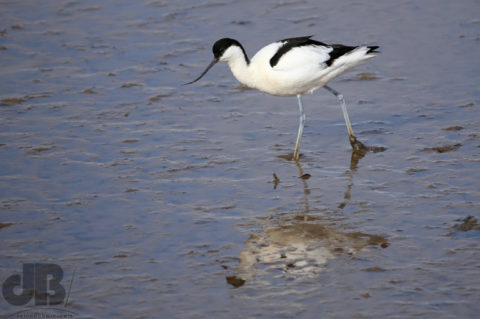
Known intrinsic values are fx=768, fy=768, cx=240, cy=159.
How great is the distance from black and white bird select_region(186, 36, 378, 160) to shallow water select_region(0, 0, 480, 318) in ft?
1.93

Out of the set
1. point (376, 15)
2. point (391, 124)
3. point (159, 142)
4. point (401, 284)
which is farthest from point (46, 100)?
point (401, 284)

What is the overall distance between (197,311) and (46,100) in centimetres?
491

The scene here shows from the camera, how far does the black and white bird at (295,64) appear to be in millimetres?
7418

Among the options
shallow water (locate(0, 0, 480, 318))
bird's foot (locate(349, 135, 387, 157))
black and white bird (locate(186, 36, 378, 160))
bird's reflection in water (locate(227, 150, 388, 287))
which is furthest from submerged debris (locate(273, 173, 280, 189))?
bird's foot (locate(349, 135, 387, 157))

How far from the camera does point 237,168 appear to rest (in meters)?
7.28

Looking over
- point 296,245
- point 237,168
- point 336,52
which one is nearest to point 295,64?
point 336,52

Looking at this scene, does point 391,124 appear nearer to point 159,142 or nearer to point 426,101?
point 426,101

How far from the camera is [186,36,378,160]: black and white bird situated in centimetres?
742

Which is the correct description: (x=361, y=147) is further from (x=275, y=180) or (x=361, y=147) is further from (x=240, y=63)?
(x=240, y=63)

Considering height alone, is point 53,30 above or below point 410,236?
above

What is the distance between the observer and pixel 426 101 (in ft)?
27.5

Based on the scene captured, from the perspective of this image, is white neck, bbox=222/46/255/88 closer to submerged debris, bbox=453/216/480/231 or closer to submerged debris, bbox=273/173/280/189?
submerged debris, bbox=273/173/280/189

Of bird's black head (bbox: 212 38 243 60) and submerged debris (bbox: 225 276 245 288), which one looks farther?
bird's black head (bbox: 212 38 243 60)

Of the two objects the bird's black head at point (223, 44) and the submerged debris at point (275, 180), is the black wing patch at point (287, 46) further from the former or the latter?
the submerged debris at point (275, 180)
